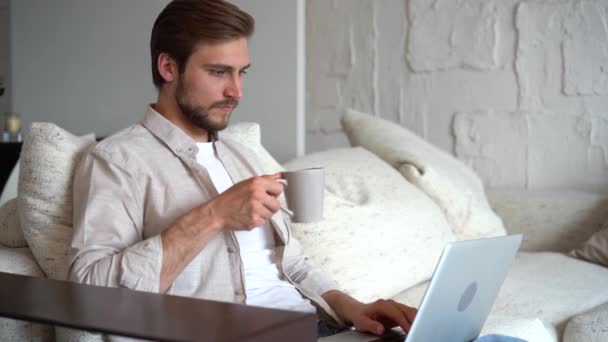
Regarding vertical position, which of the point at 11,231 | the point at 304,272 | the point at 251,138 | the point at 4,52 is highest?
the point at 251,138

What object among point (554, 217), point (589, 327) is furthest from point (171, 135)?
point (554, 217)

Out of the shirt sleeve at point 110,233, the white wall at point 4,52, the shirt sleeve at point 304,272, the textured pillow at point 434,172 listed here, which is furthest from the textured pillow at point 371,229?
the white wall at point 4,52

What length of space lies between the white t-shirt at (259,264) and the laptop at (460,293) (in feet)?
0.66

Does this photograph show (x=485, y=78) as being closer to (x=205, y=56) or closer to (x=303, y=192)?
(x=205, y=56)

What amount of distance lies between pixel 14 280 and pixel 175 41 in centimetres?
65

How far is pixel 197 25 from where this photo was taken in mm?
Answer: 1539

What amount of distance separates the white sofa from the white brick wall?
1.02 feet

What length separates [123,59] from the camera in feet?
8.25

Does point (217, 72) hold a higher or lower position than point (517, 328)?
higher

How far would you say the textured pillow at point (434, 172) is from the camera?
2406 millimetres

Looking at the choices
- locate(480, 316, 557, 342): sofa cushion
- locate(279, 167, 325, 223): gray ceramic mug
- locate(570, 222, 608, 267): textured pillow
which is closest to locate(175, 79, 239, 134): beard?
locate(279, 167, 325, 223): gray ceramic mug

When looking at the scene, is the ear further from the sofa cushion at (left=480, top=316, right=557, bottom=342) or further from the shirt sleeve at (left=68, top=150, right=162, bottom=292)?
the sofa cushion at (left=480, top=316, right=557, bottom=342)

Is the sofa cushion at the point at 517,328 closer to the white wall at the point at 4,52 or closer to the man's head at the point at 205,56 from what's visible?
the man's head at the point at 205,56

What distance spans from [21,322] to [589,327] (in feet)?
4.05
